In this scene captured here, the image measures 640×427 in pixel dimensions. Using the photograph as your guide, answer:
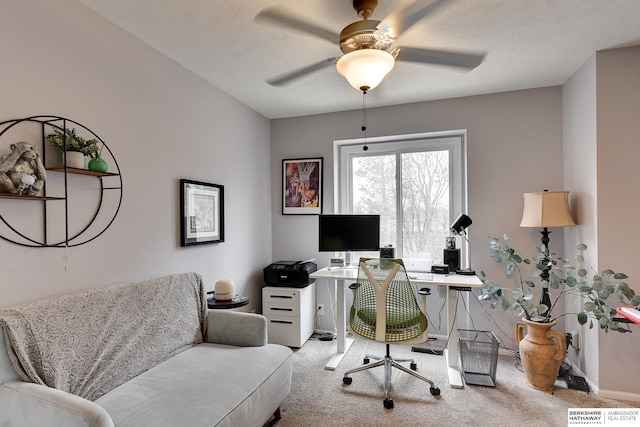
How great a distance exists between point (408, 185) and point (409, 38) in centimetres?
174

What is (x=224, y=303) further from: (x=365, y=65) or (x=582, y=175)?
(x=582, y=175)

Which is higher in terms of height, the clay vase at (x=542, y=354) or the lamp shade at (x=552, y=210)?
the lamp shade at (x=552, y=210)

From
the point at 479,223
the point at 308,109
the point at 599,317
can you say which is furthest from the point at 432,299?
the point at 308,109

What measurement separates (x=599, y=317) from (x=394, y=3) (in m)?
2.39

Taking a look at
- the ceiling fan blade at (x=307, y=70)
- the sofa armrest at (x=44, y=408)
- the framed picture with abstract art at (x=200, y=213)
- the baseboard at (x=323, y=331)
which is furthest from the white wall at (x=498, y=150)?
the sofa armrest at (x=44, y=408)

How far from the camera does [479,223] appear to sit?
318cm

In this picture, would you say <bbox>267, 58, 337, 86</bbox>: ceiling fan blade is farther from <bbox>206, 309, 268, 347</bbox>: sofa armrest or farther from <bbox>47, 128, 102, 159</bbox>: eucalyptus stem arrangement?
<bbox>206, 309, 268, 347</bbox>: sofa armrest

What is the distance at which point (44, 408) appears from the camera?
125 centimetres

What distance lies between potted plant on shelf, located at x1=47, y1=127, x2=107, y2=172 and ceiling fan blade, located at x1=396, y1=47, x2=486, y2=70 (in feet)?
6.68

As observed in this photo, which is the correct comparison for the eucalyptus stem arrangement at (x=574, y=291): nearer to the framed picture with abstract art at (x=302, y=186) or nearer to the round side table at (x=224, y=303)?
the framed picture with abstract art at (x=302, y=186)

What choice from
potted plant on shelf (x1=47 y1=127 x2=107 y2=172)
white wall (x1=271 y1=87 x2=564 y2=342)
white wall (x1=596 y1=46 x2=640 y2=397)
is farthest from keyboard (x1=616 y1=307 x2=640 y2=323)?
potted plant on shelf (x1=47 y1=127 x2=107 y2=172)

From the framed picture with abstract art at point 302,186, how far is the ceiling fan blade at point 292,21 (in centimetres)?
177

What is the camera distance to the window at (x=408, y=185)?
346 cm

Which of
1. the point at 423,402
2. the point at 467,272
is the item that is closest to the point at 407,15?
the point at 467,272
